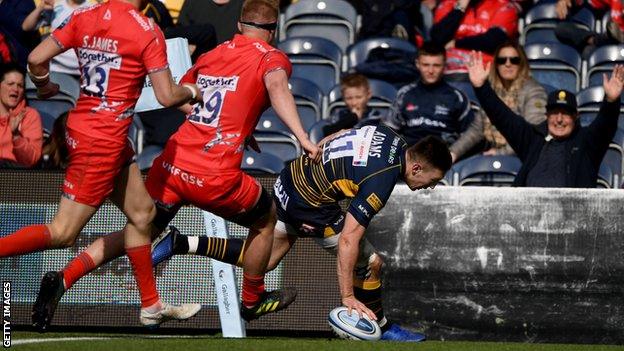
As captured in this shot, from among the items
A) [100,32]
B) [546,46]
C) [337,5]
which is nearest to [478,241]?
[100,32]

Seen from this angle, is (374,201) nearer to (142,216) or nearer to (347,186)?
(347,186)

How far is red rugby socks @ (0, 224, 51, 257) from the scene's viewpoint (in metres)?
8.28

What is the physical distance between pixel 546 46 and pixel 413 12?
1.61 metres

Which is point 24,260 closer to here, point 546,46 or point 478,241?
point 478,241

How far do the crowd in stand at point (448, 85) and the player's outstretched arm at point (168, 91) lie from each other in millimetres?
3540

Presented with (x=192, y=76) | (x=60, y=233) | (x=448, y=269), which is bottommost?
(x=448, y=269)

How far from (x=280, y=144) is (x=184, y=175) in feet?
14.1

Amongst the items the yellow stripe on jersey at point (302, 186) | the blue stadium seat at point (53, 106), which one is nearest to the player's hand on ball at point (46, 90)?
the yellow stripe on jersey at point (302, 186)

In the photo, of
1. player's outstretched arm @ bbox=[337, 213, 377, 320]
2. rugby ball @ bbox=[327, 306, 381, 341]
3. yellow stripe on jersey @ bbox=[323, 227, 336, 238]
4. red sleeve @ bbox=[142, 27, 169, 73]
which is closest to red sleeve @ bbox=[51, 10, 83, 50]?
red sleeve @ bbox=[142, 27, 169, 73]

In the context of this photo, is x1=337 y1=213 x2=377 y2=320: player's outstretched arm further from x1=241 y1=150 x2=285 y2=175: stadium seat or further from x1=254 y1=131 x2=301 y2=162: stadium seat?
x1=254 y1=131 x2=301 y2=162: stadium seat

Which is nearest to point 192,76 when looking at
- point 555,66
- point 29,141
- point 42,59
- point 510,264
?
point 42,59

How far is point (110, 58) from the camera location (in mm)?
8172

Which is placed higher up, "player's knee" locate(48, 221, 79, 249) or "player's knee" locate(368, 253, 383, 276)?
"player's knee" locate(48, 221, 79, 249)

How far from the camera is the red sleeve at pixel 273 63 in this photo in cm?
874
